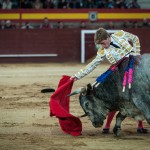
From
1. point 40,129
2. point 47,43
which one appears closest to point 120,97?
point 40,129

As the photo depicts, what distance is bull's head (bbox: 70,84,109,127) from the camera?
6.29 m

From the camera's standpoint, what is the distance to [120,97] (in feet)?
19.7

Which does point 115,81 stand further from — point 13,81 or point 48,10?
point 48,10

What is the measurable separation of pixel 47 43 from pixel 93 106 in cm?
1136

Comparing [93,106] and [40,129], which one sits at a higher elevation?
[93,106]

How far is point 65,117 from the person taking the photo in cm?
635

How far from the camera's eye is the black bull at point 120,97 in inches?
228

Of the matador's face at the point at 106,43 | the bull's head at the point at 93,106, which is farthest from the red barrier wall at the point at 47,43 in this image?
the matador's face at the point at 106,43

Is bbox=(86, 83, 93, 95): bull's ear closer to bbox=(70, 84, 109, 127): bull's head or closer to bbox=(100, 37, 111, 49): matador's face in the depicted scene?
bbox=(70, 84, 109, 127): bull's head

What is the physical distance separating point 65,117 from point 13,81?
18.9 feet

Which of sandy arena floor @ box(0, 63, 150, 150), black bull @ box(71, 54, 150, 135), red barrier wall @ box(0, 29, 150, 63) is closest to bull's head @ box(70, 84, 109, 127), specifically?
black bull @ box(71, 54, 150, 135)

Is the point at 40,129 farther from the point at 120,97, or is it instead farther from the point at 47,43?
the point at 47,43

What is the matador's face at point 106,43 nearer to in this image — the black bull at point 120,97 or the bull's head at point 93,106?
the black bull at point 120,97

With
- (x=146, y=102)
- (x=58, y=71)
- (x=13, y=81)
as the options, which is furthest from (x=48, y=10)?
(x=146, y=102)
